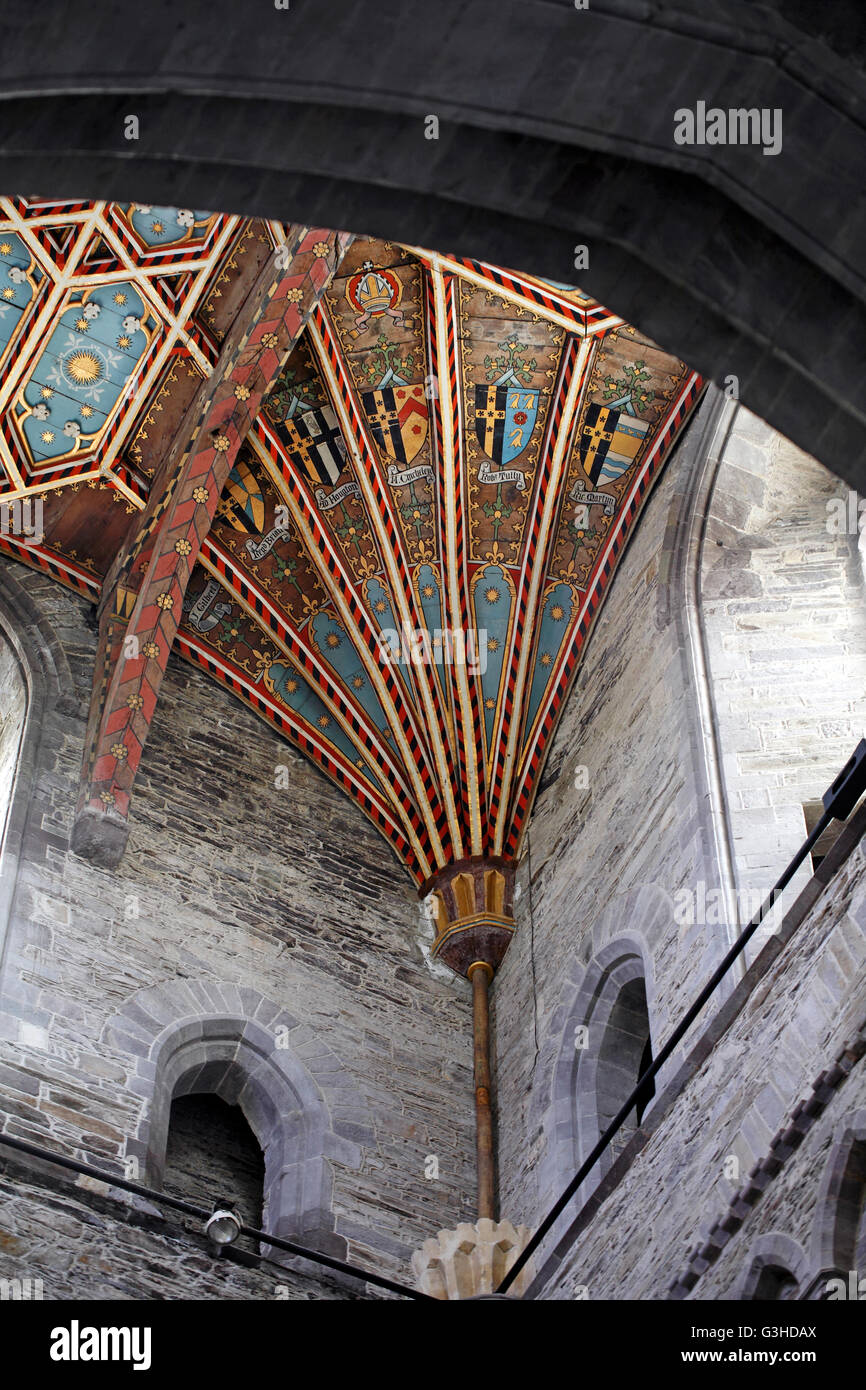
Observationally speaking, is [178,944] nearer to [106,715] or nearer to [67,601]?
[106,715]

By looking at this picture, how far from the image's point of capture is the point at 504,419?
38.8 feet

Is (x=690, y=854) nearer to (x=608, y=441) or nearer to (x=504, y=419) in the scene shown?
(x=608, y=441)

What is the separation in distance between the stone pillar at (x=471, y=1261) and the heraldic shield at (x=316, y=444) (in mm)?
5135

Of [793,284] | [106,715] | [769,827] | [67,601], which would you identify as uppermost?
[67,601]

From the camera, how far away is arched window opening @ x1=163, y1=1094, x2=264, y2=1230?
980 cm

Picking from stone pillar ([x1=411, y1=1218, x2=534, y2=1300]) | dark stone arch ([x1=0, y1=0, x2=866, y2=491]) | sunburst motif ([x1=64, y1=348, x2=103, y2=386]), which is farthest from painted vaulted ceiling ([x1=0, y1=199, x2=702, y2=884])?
dark stone arch ([x1=0, y1=0, x2=866, y2=491])

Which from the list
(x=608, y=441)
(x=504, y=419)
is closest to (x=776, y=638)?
(x=608, y=441)

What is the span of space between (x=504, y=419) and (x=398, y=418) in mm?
660

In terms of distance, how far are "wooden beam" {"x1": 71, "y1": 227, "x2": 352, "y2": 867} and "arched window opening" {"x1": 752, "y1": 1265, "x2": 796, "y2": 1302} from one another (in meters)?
5.50

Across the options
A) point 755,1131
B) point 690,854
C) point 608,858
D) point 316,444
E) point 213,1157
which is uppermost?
point 316,444
